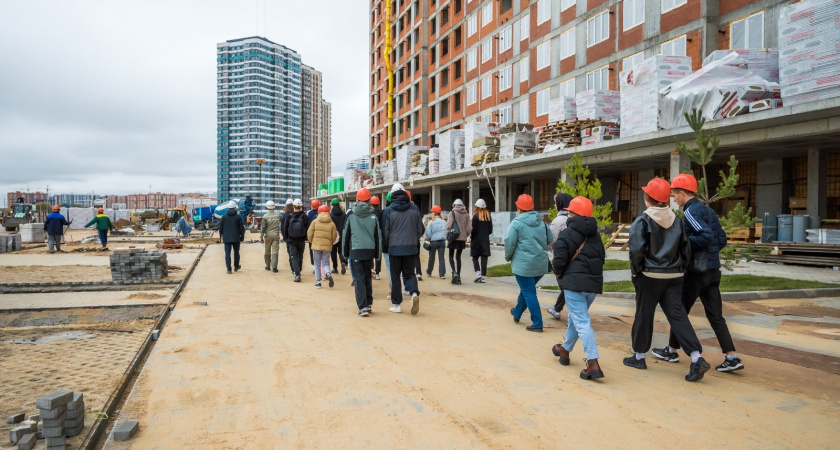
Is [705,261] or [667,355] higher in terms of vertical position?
[705,261]

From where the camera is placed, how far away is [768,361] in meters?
5.24

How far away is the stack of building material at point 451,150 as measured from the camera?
28.2m

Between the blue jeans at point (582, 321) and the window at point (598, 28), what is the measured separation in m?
22.5

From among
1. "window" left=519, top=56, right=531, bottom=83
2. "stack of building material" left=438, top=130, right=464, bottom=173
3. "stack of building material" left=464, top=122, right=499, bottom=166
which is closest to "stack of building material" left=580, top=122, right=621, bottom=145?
"stack of building material" left=464, top=122, right=499, bottom=166

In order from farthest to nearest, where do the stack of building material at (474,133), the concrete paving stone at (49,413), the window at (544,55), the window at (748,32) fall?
the window at (544,55) → the stack of building material at (474,133) → the window at (748,32) → the concrete paving stone at (49,413)

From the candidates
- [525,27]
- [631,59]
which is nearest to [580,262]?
[631,59]

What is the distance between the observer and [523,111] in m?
31.3

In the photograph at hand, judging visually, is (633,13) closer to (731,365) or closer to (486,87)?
(486,87)

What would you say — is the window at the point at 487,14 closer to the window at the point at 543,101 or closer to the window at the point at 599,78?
the window at the point at 543,101

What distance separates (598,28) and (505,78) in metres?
9.62

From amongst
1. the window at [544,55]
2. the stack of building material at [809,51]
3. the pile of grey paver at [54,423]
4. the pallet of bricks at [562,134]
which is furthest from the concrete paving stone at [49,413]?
the window at [544,55]

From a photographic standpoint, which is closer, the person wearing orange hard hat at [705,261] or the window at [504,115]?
the person wearing orange hard hat at [705,261]

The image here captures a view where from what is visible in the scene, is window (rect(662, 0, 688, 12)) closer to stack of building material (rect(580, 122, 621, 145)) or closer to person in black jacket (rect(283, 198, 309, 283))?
stack of building material (rect(580, 122, 621, 145))

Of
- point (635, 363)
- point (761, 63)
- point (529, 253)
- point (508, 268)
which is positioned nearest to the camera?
point (635, 363)
